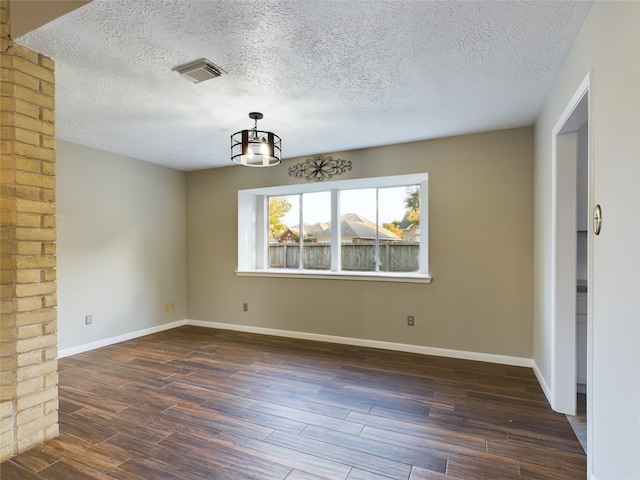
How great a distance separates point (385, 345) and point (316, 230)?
6.03 feet

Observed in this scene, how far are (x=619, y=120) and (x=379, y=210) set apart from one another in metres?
3.14

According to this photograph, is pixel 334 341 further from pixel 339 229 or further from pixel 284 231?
pixel 284 231

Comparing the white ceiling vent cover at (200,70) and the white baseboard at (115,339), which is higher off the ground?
the white ceiling vent cover at (200,70)

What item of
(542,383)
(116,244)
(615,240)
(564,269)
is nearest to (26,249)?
(116,244)

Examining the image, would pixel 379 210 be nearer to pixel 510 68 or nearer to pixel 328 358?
pixel 328 358

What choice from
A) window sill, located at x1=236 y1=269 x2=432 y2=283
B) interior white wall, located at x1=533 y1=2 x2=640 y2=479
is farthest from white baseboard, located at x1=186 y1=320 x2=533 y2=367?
interior white wall, located at x1=533 y1=2 x2=640 y2=479

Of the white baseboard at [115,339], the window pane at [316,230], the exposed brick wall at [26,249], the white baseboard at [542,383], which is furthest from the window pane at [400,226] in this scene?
the exposed brick wall at [26,249]

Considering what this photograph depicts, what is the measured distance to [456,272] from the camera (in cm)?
372

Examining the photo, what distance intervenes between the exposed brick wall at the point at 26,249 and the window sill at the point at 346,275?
2.81 m

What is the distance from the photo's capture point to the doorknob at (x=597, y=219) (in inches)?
60.8

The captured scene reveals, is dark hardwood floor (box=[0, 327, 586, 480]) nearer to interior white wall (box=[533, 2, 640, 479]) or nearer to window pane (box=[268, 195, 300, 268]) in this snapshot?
interior white wall (box=[533, 2, 640, 479])

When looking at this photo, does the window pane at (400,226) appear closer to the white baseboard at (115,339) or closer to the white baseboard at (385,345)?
the white baseboard at (385,345)

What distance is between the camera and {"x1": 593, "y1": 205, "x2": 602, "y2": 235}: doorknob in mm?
1544

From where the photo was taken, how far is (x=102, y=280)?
165 inches
